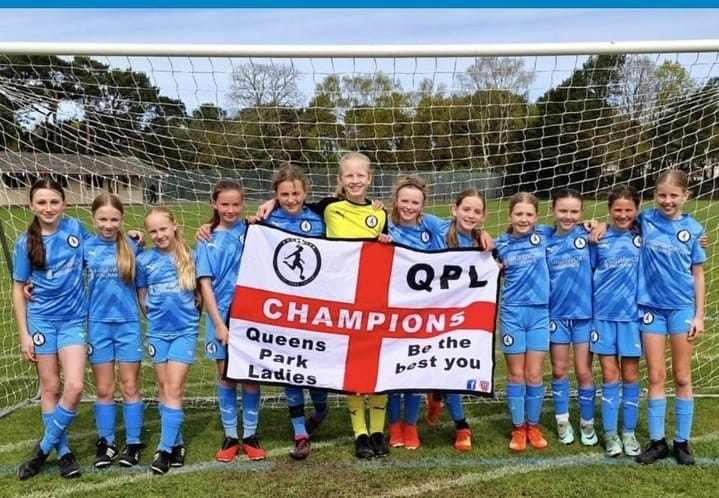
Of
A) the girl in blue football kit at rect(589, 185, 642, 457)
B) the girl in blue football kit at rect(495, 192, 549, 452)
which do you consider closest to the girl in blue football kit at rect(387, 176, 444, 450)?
the girl in blue football kit at rect(495, 192, 549, 452)

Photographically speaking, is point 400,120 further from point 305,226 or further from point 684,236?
point 684,236

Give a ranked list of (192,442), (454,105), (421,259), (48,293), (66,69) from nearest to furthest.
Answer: (48,293)
(421,259)
(192,442)
(66,69)
(454,105)

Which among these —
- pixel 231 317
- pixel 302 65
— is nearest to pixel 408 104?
pixel 302 65

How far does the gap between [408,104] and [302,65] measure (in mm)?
1391

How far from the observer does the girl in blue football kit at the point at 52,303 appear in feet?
11.7

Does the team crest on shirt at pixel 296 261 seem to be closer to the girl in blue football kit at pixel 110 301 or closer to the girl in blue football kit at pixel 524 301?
the girl in blue football kit at pixel 110 301

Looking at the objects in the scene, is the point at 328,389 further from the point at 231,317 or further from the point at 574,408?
the point at 574,408

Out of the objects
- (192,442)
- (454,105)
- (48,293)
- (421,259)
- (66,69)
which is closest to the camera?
(48,293)

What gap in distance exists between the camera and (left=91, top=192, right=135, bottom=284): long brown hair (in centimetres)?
366

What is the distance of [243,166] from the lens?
5.84 m

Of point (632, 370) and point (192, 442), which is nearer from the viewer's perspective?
point (632, 370)

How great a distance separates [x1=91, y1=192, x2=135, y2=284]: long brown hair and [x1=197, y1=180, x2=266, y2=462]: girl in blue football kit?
15.8 inches

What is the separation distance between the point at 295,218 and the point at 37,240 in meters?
1.53

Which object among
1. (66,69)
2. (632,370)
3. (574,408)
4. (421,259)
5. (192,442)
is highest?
(66,69)
